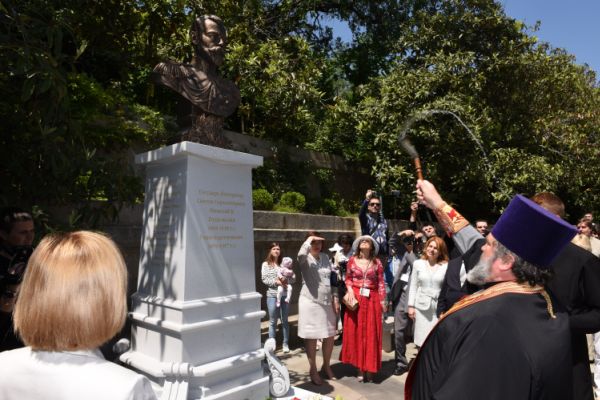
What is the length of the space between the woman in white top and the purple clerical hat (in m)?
1.53

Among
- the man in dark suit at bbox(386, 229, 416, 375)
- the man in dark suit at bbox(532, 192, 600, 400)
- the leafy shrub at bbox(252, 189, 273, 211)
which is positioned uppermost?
the leafy shrub at bbox(252, 189, 273, 211)

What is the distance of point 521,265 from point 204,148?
118 inches

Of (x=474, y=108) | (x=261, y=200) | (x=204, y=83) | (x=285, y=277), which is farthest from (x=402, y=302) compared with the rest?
(x=474, y=108)

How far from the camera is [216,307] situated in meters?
4.17

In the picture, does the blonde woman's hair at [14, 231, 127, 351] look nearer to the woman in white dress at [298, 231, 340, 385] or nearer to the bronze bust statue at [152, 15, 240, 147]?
the bronze bust statue at [152, 15, 240, 147]

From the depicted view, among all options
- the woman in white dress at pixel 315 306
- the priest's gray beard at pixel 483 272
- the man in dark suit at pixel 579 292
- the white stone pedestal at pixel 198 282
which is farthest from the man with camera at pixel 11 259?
the man in dark suit at pixel 579 292

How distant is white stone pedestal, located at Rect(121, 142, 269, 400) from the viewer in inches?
155

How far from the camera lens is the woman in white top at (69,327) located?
1279mm

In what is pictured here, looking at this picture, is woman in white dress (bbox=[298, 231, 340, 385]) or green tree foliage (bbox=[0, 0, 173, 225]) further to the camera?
woman in white dress (bbox=[298, 231, 340, 385])

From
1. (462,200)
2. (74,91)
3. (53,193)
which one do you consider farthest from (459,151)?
(53,193)

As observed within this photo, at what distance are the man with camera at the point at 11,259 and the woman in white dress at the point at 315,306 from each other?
3187mm

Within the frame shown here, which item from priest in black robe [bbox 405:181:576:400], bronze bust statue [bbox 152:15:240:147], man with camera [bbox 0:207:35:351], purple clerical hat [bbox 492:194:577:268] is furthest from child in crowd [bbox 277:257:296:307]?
purple clerical hat [bbox 492:194:577:268]

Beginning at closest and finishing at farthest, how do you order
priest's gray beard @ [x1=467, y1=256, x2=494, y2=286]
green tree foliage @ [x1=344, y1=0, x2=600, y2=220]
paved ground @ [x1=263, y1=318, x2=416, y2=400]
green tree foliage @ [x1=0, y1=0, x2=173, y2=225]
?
priest's gray beard @ [x1=467, y1=256, x2=494, y2=286] → green tree foliage @ [x1=0, y1=0, x2=173, y2=225] → paved ground @ [x1=263, y1=318, x2=416, y2=400] → green tree foliage @ [x1=344, y1=0, x2=600, y2=220]

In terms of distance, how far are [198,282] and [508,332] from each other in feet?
9.60
